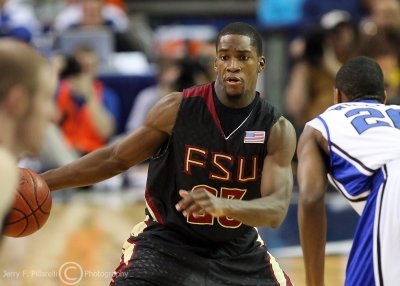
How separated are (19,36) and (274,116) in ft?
25.6

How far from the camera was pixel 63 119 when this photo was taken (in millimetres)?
13195

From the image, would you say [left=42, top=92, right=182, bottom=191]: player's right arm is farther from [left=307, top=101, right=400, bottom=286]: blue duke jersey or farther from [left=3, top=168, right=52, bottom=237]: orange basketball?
[left=307, top=101, right=400, bottom=286]: blue duke jersey

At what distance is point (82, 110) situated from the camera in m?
13.2

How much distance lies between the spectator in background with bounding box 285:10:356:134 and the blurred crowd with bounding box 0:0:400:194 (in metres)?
0.01

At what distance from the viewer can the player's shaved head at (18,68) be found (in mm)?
3312

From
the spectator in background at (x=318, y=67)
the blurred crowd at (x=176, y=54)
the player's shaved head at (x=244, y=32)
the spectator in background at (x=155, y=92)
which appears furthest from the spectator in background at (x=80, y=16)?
the player's shaved head at (x=244, y=32)

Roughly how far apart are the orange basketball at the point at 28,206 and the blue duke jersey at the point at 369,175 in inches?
57.8

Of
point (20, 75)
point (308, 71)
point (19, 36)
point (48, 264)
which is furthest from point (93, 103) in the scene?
point (20, 75)

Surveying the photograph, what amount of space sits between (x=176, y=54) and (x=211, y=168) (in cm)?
963

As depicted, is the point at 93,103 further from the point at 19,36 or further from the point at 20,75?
the point at 20,75

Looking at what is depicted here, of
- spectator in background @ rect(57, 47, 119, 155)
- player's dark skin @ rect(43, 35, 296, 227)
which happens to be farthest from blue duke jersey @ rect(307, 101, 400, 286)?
spectator in background @ rect(57, 47, 119, 155)
